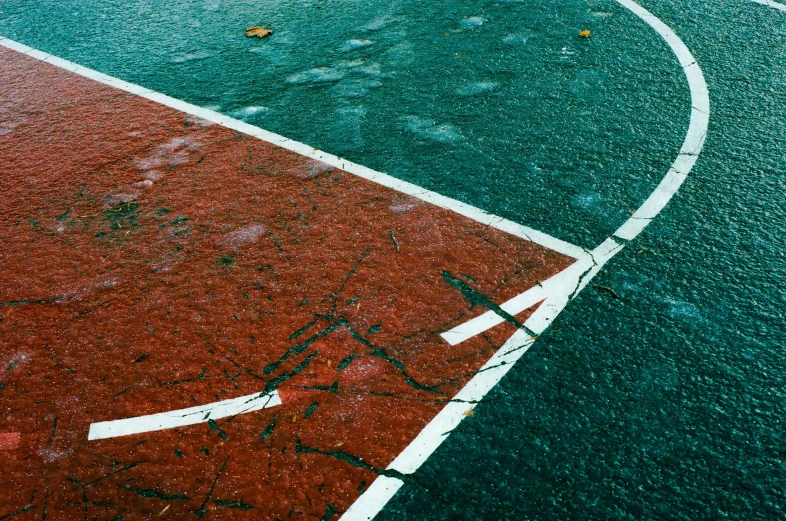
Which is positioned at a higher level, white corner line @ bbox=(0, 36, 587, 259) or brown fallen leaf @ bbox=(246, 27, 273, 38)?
brown fallen leaf @ bbox=(246, 27, 273, 38)

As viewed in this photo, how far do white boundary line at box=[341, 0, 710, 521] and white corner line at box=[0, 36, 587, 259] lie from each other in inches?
9.7

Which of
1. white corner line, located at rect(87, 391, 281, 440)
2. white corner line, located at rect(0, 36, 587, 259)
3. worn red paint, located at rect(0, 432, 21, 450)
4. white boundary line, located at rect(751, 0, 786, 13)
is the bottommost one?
worn red paint, located at rect(0, 432, 21, 450)

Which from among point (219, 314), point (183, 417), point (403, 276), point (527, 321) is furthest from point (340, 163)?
point (183, 417)

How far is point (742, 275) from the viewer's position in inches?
166

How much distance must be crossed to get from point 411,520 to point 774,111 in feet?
15.8

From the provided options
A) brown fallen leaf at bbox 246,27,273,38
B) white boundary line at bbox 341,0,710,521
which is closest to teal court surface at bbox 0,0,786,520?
white boundary line at bbox 341,0,710,521

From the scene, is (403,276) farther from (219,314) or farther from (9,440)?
(9,440)

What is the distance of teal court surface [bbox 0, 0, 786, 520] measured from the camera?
10.7 feet

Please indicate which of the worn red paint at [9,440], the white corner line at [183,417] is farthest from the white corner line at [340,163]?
the worn red paint at [9,440]

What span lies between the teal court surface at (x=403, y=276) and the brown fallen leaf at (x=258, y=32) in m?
0.20

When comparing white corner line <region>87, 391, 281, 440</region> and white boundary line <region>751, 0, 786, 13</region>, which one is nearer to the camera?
white corner line <region>87, 391, 281, 440</region>

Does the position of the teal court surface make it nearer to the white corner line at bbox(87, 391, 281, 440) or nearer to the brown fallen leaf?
the white corner line at bbox(87, 391, 281, 440)

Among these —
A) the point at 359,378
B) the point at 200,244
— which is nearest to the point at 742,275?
the point at 359,378

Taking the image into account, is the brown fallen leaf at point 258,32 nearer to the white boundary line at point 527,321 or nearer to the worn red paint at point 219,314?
the worn red paint at point 219,314
